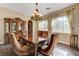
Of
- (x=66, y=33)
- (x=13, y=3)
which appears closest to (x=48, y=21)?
(x=66, y=33)

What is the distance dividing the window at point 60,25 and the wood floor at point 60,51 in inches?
13.2

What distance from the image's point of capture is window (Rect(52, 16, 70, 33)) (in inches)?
90.9

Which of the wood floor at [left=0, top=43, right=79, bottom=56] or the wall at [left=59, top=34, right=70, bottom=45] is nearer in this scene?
the wood floor at [left=0, top=43, right=79, bottom=56]

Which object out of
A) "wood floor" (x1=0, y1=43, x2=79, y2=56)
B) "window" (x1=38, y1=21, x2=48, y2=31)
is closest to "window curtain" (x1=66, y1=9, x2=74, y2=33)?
"wood floor" (x1=0, y1=43, x2=79, y2=56)

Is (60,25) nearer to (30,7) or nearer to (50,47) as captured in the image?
(50,47)

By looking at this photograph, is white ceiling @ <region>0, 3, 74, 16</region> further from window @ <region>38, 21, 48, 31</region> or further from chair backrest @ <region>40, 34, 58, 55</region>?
chair backrest @ <region>40, 34, 58, 55</region>

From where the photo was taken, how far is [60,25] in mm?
2322

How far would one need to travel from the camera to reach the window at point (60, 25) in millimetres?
2309

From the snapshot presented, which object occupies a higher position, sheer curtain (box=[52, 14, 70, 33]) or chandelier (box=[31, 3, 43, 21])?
chandelier (box=[31, 3, 43, 21])

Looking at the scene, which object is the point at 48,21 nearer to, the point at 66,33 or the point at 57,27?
the point at 57,27

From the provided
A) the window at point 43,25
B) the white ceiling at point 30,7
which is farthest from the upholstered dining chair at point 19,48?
the white ceiling at point 30,7

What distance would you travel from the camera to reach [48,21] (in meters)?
2.32

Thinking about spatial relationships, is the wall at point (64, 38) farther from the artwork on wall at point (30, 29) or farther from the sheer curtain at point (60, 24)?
the artwork on wall at point (30, 29)

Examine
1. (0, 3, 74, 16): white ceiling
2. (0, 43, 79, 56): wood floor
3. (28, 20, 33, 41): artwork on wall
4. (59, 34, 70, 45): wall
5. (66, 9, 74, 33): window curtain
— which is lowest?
(0, 43, 79, 56): wood floor
